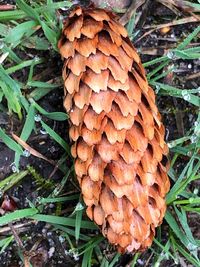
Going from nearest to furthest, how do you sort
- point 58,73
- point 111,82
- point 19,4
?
point 111,82
point 19,4
point 58,73

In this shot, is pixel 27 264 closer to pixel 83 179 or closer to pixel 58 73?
pixel 83 179

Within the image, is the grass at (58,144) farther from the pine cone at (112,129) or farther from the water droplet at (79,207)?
the pine cone at (112,129)

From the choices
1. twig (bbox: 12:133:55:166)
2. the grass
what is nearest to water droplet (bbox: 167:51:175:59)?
the grass

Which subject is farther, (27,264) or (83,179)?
(27,264)

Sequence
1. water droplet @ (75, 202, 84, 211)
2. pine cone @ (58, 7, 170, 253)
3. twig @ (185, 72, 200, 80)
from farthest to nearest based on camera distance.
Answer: twig @ (185, 72, 200, 80) → water droplet @ (75, 202, 84, 211) → pine cone @ (58, 7, 170, 253)

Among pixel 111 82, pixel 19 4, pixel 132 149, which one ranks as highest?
pixel 19 4

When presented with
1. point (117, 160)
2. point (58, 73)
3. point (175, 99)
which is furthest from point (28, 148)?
point (175, 99)

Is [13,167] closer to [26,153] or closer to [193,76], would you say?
[26,153]

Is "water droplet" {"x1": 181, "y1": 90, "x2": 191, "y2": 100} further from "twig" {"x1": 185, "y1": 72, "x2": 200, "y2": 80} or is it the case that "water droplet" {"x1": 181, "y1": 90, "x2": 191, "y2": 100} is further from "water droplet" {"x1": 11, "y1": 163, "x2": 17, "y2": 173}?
"water droplet" {"x1": 11, "y1": 163, "x2": 17, "y2": 173}
